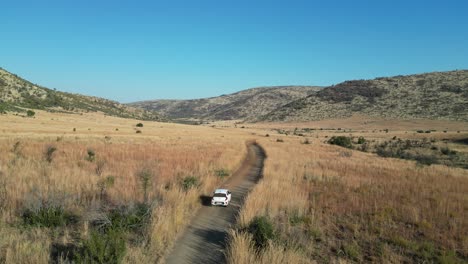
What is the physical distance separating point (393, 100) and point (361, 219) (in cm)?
12690

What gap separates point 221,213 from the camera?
495 inches

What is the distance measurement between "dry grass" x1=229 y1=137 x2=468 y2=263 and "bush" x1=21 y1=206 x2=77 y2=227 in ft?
16.2

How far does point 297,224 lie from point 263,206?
1.54 m

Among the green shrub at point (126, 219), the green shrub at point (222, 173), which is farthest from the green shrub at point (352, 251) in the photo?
the green shrub at point (222, 173)

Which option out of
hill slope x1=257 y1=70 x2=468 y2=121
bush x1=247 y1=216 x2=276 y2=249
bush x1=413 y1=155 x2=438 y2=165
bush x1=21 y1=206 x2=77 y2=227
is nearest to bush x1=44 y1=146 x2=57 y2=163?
bush x1=21 y1=206 x2=77 y2=227

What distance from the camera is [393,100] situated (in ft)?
415

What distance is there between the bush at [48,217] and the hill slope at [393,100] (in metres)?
108

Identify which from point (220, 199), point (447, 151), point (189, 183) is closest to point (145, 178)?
point (189, 183)

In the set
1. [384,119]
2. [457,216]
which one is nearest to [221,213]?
[457,216]

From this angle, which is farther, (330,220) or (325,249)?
(330,220)

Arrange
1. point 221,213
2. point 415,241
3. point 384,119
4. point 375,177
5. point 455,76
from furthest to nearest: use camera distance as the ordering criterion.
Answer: point 455,76
point 384,119
point 375,177
point 221,213
point 415,241

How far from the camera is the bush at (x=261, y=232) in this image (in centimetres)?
880

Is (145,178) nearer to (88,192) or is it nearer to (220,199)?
(88,192)

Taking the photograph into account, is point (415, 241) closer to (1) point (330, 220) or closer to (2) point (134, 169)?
(1) point (330, 220)
